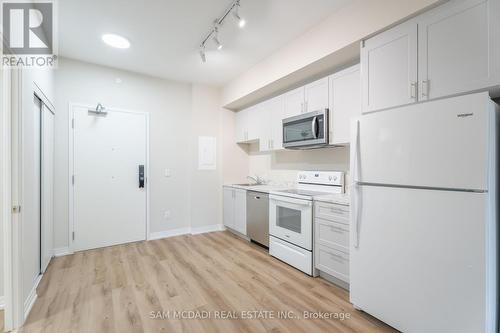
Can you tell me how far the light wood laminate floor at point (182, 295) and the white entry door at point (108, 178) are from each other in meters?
0.37

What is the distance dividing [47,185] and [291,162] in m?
3.26

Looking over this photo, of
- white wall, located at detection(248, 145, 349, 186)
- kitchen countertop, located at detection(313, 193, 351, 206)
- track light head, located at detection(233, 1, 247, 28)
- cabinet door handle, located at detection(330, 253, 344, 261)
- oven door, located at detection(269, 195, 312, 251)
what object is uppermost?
track light head, located at detection(233, 1, 247, 28)

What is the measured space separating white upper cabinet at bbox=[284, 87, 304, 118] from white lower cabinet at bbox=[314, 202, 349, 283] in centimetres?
132

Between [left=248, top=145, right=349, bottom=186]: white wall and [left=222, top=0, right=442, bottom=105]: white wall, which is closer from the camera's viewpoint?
[left=222, top=0, right=442, bottom=105]: white wall

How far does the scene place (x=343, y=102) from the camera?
257 centimetres

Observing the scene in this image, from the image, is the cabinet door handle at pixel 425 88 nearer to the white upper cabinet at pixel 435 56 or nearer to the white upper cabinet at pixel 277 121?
the white upper cabinet at pixel 435 56

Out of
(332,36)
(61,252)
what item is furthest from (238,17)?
(61,252)

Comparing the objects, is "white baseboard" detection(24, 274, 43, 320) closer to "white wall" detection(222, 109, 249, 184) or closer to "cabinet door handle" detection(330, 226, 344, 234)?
"cabinet door handle" detection(330, 226, 344, 234)

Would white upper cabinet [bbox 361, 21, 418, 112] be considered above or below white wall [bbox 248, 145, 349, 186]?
above

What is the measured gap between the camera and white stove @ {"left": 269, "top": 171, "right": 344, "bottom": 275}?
263 cm

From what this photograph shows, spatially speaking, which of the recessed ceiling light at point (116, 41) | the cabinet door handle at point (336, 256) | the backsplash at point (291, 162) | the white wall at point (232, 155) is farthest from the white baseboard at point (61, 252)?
the cabinet door handle at point (336, 256)

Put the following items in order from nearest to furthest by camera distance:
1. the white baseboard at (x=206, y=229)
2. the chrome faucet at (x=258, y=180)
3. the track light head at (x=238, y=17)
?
the track light head at (x=238, y=17)
the white baseboard at (x=206, y=229)
the chrome faucet at (x=258, y=180)

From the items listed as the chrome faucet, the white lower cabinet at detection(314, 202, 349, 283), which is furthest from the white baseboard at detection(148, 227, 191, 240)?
the white lower cabinet at detection(314, 202, 349, 283)

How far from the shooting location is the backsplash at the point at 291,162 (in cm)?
298
